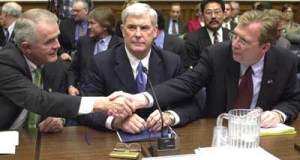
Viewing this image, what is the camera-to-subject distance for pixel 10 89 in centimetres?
210

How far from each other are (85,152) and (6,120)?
1.85 ft

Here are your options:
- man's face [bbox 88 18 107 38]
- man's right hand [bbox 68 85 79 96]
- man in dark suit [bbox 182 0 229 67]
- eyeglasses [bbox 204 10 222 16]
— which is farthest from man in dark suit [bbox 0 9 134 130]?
eyeglasses [bbox 204 10 222 16]

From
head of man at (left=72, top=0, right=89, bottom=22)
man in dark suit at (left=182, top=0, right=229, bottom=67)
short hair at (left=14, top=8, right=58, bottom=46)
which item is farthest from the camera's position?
head of man at (left=72, top=0, right=89, bottom=22)

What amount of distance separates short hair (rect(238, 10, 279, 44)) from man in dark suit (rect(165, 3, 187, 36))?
5491mm

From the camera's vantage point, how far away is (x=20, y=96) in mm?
2074

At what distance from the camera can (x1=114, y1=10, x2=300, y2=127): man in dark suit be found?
229cm

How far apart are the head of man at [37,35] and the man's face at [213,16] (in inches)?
97.6

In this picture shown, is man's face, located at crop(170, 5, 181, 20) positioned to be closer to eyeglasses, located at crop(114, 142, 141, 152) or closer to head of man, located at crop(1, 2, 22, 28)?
head of man, located at crop(1, 2, 22, 28)

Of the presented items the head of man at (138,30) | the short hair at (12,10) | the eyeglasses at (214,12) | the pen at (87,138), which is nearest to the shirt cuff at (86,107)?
the pen at (87,138)

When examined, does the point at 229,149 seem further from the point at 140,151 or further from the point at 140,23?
the point at 140,23

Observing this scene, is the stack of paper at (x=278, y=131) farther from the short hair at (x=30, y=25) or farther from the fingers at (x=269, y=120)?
the short hair at (x=30, y=25)

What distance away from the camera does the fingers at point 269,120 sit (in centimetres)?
212

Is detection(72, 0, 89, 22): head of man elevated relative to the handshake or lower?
elevated

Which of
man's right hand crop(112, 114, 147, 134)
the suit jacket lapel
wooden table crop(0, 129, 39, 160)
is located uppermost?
the suit jacket lapel
